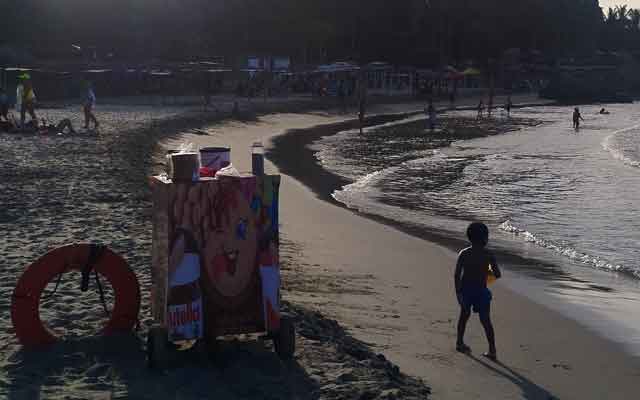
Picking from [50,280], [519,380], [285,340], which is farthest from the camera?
[519,380]

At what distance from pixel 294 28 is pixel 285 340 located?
227 ft

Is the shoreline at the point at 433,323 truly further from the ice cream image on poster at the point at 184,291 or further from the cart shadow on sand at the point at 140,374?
the ice cream image on poster at the point at 184,291

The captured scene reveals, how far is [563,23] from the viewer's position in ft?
411

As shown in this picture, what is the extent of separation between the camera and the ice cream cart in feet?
17.7

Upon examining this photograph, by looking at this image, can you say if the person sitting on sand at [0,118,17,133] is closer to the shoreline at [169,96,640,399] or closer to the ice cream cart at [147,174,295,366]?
the shoreline at [169,96,640,399]

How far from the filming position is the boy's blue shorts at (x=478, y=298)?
6.75m

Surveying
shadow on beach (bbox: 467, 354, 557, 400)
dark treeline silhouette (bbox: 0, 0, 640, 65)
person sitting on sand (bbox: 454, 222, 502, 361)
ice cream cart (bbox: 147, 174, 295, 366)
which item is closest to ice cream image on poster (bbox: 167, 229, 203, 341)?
ice cream cart (bbox: 147, 174, 295, 366)

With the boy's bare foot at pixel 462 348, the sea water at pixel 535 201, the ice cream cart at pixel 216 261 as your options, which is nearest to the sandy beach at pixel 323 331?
the boy's bare foot at pixel 462 348

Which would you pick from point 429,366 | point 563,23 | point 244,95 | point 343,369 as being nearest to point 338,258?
point 429,366

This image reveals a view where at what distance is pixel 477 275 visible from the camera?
22.1 feet

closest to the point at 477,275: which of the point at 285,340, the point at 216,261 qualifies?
the point at 285,340

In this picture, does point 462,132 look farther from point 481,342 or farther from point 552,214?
point 481,342

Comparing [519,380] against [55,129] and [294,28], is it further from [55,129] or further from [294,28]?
[294,28]

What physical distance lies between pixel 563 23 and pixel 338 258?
123260 millimetres
